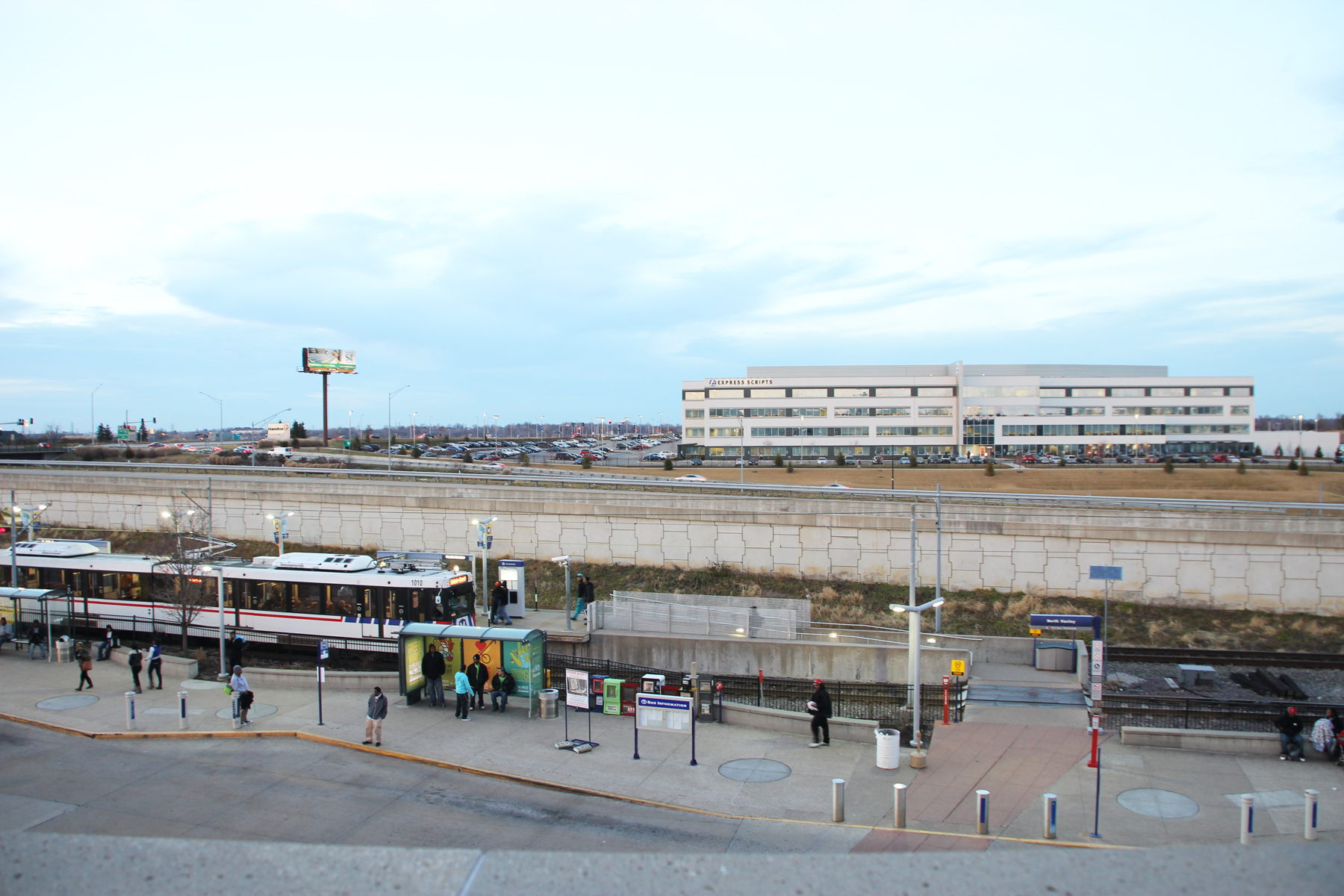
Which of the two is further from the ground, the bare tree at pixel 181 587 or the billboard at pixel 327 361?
the billboard at pixel 327 361

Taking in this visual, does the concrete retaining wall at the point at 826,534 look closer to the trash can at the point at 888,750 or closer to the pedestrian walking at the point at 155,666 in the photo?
the pedestrian walking at the point at 155,666

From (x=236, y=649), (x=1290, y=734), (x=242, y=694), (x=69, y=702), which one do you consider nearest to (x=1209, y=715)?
(x=1290, y=734)

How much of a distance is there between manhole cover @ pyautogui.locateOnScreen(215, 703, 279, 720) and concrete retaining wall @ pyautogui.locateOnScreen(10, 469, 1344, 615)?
60.8ft

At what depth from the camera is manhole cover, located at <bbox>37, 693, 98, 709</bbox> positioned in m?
20.2

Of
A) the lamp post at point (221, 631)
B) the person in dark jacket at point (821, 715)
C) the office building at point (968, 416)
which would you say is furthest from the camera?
the office building at point (968, 416)

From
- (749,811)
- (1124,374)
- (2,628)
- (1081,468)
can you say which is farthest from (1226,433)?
(2,628)

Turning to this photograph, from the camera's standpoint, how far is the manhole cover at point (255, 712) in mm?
19484

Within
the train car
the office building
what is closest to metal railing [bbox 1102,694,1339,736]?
the train car

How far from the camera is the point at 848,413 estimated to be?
9981cm

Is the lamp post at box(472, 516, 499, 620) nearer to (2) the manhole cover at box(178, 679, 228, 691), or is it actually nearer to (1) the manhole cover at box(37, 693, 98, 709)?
(2) the manhole cover at box(178, 679, 228, 691)

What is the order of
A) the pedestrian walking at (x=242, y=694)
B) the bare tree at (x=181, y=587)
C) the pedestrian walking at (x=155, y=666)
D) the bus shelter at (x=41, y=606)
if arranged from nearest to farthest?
the pedestrian walking at (x=242, y=694)
the pedestrian walking at (x=155, y=666)
the bus shelter at (x=41, y=606)
the bare tree at (x=181, y=587)

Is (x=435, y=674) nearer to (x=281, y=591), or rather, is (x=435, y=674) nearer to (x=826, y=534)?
(x=281, y=591)

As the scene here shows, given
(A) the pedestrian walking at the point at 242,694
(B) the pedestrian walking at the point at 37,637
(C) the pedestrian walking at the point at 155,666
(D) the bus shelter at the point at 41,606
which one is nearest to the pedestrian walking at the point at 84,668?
(C) the pedestrian walking at the point at 155,666

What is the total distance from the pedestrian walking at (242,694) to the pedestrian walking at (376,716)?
3.28 m
